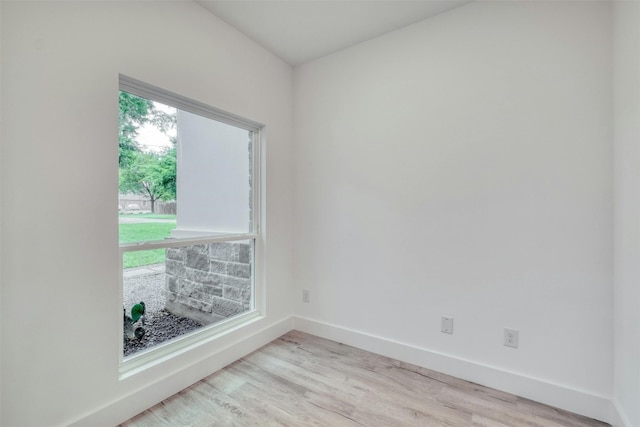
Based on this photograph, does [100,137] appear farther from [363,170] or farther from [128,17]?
[363,170]

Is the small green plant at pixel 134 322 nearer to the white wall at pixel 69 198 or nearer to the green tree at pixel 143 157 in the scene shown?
the white wall at pixel 69 198

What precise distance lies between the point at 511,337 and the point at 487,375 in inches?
12.5

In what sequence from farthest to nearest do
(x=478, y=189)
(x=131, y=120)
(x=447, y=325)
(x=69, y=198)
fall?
(x=447, y=325)
(x=478, y=189)
(x=131, y=120)
(x=69, y=198)

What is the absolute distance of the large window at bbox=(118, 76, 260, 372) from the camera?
5.59 ft

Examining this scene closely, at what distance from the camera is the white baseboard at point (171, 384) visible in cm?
148

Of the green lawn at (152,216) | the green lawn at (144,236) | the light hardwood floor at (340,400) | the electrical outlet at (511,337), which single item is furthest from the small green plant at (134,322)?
the electrical outlet at (511,337)

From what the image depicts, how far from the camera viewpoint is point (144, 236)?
1755 millimetres

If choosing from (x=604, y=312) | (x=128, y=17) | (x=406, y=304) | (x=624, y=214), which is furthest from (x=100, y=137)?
(x=604, y=312)

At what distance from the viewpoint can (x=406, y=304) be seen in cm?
220

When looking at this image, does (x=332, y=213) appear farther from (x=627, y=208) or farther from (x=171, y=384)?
(x=627, y=208)

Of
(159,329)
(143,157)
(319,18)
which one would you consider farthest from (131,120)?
(319,18)

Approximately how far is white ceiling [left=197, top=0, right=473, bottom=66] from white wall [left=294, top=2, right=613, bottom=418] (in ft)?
0.35

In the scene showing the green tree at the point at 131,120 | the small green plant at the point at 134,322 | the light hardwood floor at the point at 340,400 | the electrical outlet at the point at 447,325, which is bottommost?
the light hardwood floor at the point at 340,400

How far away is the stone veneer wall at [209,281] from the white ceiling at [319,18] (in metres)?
1.77
